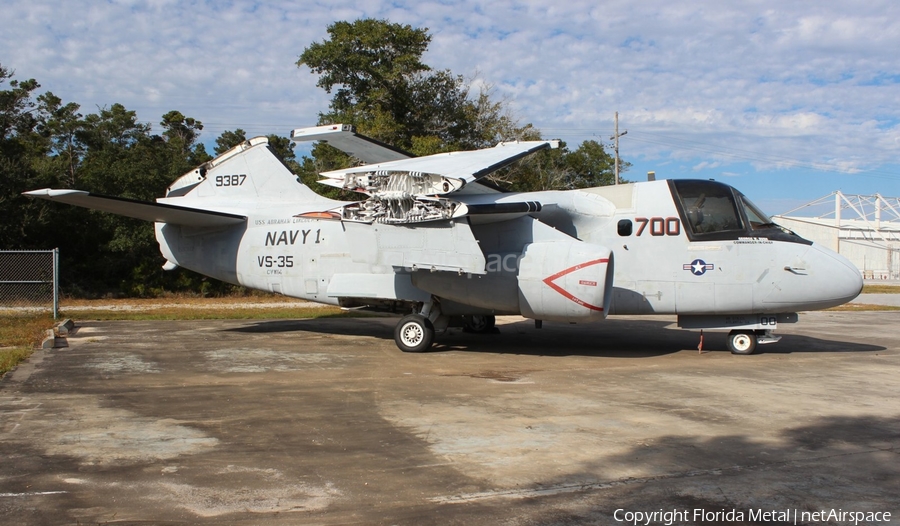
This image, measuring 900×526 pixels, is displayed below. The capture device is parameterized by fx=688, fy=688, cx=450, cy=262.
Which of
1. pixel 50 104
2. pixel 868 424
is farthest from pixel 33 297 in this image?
pixel 50 104

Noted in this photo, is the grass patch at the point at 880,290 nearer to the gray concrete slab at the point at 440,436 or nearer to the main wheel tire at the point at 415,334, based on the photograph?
the gray concrete slab at the point at 440,436

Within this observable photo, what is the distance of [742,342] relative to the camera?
12570 mm

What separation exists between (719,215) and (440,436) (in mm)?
7691

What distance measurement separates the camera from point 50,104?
53.4 metres

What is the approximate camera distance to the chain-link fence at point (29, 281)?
18.4m

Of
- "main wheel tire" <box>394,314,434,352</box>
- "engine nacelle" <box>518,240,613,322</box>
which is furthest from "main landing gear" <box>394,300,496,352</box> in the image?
"engine nacelle" <box>518,240,613,322</box>

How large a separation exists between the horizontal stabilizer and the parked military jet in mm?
42

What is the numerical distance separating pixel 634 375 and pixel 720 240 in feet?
10.9

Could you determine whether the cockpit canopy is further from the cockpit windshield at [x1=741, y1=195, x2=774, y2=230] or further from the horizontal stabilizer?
the horizontal stabilizer

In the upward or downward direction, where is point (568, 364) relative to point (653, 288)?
downward

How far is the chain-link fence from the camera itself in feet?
60.4

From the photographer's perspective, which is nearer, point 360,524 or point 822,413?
point 360,524

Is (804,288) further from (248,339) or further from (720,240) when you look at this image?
(248,339)

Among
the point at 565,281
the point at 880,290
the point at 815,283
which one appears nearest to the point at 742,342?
the point at 815,283
